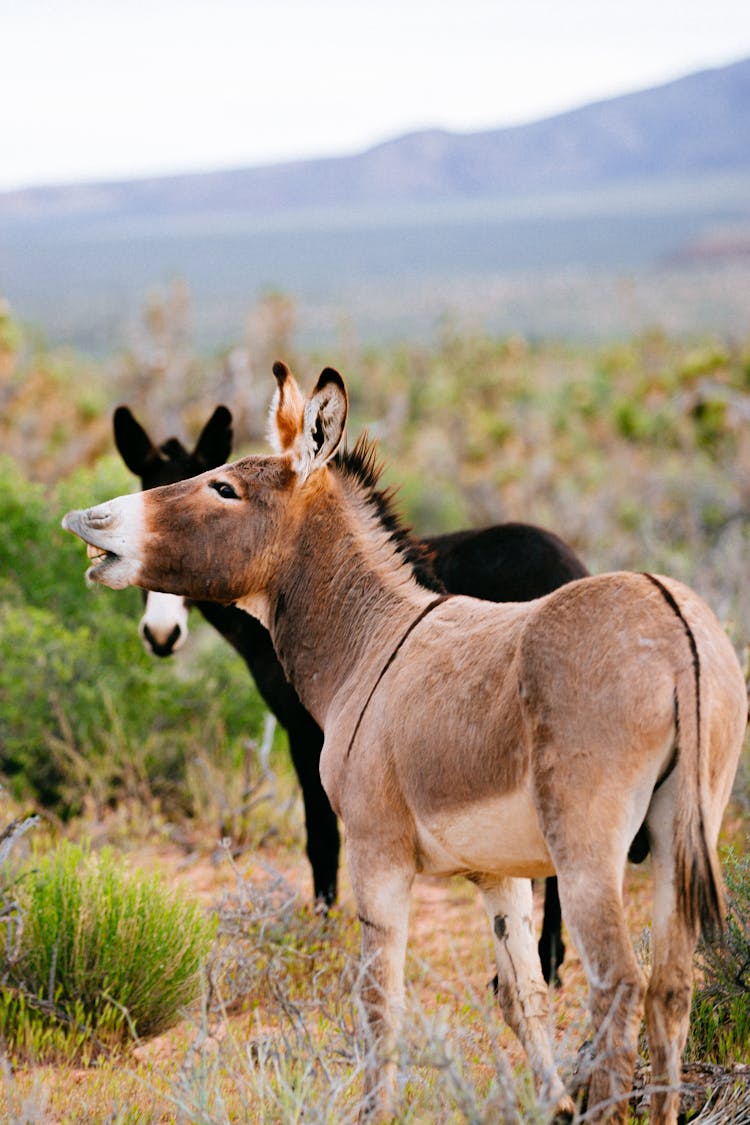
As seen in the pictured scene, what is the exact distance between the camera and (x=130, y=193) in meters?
177

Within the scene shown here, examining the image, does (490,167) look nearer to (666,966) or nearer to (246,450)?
(246,450)

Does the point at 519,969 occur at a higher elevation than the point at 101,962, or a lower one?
higher

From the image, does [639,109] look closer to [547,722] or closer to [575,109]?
[575,109]

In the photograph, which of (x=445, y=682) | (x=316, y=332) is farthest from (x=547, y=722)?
(x=316, y=332)

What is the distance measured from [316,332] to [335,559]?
182 feet

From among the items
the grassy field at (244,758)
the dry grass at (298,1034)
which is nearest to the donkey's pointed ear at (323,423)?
the grassy field at (244,758)

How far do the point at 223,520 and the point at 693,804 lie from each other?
169cm

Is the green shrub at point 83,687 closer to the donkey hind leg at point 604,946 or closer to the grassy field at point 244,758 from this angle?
the grassy field at point 244,758

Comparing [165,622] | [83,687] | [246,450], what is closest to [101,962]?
[165,622]

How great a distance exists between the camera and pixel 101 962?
4.61m

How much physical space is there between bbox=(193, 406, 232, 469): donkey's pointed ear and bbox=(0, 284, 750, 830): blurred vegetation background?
3.35 feet

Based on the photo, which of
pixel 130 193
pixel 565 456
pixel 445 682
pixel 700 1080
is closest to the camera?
pixel 445 682

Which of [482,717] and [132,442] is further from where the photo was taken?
[132,442]

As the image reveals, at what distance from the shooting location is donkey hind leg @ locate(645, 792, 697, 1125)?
2.90 m
